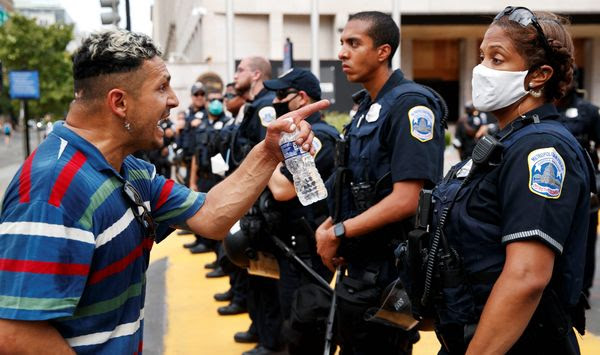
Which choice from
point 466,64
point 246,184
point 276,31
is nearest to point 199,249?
point 246,184

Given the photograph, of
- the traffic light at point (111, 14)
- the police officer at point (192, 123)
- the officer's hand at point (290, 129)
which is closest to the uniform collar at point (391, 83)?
the officer's hand at point (290, 129)

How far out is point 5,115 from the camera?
274 feet

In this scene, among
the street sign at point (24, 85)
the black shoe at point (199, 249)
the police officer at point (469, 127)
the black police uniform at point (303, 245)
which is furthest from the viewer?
the street sign at point (24, 85)

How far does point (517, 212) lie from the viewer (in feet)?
7.00

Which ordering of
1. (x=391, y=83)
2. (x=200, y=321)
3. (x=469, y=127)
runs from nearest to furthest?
(x=391, y=83) → (x=200, y=321) → (x=469, y=127)

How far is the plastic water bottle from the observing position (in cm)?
257

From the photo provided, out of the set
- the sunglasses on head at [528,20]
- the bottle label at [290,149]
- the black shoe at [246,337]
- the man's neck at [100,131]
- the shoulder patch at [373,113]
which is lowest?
the black shoe at [246,337]

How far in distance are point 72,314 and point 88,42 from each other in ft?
2.81

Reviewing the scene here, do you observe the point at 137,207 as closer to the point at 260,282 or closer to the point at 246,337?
the point at 260,282

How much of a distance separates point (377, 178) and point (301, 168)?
86cm

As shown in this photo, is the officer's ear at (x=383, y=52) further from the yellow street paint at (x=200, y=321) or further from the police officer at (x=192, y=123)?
the police officer at (x=192, y=123)

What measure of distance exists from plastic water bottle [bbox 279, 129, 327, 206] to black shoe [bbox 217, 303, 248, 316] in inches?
154

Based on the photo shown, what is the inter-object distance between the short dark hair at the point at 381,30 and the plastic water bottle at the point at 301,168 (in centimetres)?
120

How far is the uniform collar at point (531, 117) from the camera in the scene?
230 cm
